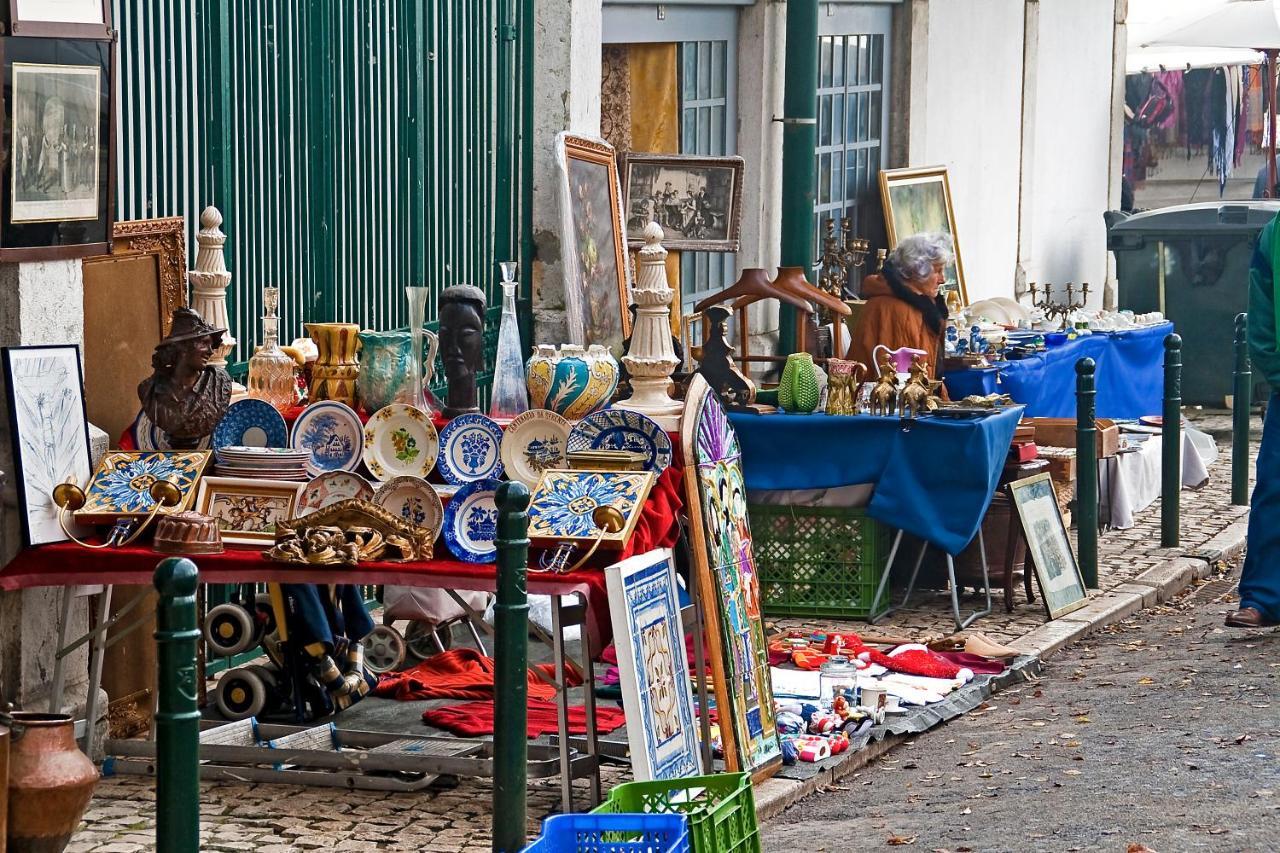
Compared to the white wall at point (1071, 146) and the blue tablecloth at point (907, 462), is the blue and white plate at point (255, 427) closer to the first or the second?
the blue tablecloth at point (907, 462)

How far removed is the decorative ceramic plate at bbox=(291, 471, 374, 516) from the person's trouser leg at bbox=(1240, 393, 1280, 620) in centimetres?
425

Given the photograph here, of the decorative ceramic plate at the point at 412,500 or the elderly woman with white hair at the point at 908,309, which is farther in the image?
the elderly woman with white hair at the point at 908,309

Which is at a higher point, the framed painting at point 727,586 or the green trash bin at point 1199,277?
the green trash bin at point 1199,277

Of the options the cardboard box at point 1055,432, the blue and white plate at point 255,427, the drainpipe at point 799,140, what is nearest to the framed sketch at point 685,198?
the drainpipe at point 799,140

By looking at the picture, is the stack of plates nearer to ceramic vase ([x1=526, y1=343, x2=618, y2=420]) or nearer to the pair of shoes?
ceramic vase ([x1=526, y1=343, x2=618, y2=420])

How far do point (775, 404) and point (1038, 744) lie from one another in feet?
8.43

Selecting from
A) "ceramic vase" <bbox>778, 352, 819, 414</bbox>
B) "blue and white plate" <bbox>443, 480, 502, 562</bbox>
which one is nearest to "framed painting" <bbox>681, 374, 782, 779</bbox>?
"blue and white plate" <bbox>443, 480, 502, 562</bbox>

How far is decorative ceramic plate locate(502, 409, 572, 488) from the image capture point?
20.4 feet

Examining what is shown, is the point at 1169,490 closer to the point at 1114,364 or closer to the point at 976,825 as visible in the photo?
the point at 1114,364

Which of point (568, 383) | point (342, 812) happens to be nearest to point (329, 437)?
point (568, 383)

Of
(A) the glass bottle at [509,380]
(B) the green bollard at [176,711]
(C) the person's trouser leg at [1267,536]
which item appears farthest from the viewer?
(C) the person's trouser leg at [1267,536]

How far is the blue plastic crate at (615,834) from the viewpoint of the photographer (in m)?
4.69

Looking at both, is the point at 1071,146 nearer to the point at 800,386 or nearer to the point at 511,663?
the point at 800,386

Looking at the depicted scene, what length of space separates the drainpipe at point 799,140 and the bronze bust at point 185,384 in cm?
502
